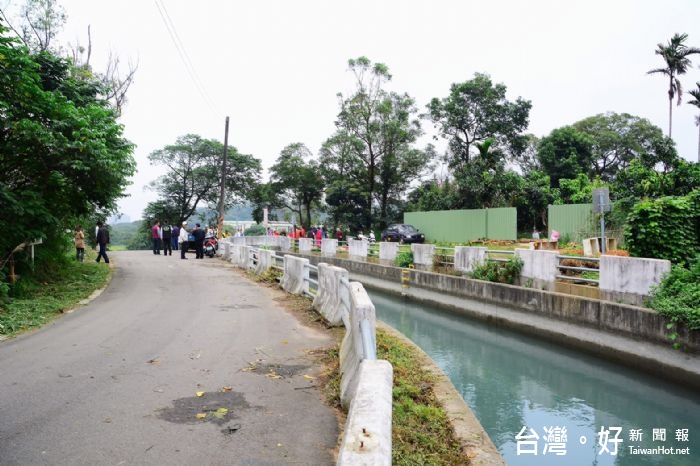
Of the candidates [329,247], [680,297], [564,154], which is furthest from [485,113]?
[680,297]

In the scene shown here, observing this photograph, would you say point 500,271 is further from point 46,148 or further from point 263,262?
point 46,148

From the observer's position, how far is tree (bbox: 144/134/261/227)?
156 ft

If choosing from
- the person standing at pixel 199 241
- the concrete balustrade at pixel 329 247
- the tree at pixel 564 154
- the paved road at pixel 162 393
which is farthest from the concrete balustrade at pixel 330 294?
the tree at pixel 564 154

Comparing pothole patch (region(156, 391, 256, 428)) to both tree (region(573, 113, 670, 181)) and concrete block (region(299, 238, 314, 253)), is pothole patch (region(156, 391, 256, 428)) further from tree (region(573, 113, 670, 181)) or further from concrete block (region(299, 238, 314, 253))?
tree (region(573, 113, 670, 181))

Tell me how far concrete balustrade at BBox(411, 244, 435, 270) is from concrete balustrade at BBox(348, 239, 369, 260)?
4890 mm

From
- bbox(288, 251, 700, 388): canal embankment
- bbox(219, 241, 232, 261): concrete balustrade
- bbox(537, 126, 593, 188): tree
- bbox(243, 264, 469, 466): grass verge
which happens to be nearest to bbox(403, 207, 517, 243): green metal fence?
bbox(537, 126, 593, 188): tree

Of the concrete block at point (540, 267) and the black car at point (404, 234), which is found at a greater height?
the black car at point (404, 234)

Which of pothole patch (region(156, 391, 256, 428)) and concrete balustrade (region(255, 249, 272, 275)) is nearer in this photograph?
pothole patch (region(156, 391, 256, 428))

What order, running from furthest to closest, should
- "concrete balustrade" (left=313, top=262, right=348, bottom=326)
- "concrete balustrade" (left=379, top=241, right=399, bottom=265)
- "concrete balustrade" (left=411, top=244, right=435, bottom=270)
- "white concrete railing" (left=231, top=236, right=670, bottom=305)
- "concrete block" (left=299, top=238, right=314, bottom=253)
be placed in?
"concrete block" (left=299, top=238, right=314, bottom=253) < "concrete balustrade" (left=379, top=241, right=399, bottom=265) < "concrete balustrade" (left=411, top=244, right=435, bottom=270) < "white concrete railing" (left=231, top=236, right=670, bottom=305) < "concrete balustrade" (left=313, top=262, right=348, bottom=326)

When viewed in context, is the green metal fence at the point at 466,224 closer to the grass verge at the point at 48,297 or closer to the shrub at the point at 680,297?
the shrub at the point at 680,297

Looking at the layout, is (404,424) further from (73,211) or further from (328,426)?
(73,211)

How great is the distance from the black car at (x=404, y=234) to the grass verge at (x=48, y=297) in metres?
21.9

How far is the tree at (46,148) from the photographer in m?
10.8

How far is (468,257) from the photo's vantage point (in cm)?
1744
